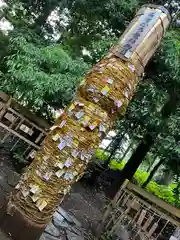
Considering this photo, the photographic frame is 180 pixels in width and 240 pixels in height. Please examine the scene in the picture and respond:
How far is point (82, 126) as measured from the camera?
3.55 m

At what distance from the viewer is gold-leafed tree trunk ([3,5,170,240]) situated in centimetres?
355

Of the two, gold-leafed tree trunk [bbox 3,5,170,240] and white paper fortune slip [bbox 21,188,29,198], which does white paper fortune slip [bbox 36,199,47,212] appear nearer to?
gold-leafed tree trunk [bbox 3,5,170,240]

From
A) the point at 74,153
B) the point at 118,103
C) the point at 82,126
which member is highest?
the point at 118,103

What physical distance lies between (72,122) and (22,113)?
4.04m

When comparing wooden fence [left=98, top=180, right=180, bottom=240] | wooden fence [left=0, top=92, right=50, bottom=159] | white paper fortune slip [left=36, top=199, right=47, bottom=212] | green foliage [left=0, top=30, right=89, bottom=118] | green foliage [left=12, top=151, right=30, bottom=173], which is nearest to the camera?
white paper fortune slip [left=36, top=199, right=47, bottom=212]

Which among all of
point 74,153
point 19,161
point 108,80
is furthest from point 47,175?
point 19,161

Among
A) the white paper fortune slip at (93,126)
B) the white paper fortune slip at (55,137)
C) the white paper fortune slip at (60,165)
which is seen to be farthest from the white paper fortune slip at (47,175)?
the white paper fortune slip at (93,126)

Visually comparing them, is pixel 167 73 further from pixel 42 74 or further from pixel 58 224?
pixel 58 224

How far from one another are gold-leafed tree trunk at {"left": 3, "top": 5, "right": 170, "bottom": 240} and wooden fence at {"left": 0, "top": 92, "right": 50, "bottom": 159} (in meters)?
3.59

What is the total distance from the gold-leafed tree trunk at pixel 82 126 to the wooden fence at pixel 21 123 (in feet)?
11.8

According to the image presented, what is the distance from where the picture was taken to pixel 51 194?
11.9ft

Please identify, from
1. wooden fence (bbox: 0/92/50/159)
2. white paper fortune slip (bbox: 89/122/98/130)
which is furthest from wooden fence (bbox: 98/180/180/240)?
white paper fortune slip (bbox: 89/122/98/130)

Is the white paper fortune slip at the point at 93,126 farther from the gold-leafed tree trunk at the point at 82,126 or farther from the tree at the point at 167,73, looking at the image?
the tree at the point at 167,73

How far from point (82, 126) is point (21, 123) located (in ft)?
13.5
